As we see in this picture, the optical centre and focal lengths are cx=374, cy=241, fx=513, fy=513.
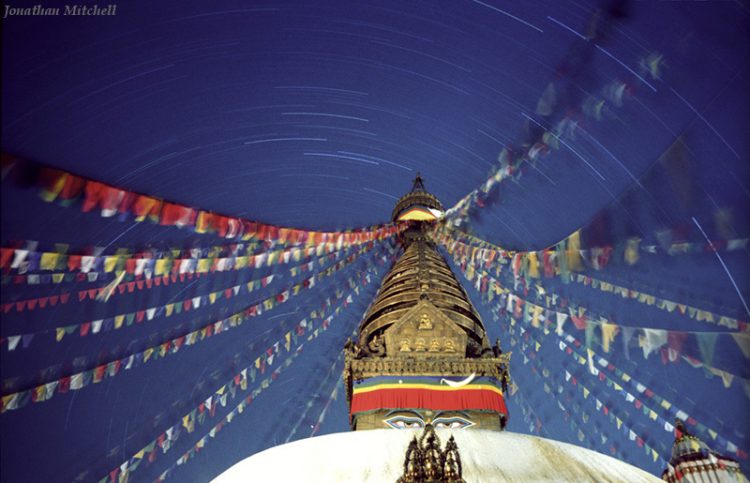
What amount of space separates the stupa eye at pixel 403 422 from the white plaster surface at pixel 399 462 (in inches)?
89.8

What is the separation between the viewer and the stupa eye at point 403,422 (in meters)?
8.43

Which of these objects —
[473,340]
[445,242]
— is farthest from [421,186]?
[473,340]

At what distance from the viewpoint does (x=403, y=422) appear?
8.53m

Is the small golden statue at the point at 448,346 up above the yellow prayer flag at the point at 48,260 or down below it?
below

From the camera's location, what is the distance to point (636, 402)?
9.35m

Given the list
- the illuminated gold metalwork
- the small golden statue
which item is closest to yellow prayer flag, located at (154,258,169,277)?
the illuminated gold metalwork

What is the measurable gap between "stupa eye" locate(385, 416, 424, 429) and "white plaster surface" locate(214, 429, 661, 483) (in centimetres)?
228

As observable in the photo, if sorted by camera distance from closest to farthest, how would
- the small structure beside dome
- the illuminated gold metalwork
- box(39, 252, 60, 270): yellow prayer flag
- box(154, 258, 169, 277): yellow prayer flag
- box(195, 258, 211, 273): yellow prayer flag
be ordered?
the illuminated gold metalwork → box(39, 252, 60, 270): yellow prayer flag → box(154, 258, 169, 277): yellow prayer flag → box(195, 258, 211, 273): yellow prayer flag → the small structure beside dome

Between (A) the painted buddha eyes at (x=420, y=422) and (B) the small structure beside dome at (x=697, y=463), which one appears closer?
(A) the painted buddha eyes at (x=420, y=422)

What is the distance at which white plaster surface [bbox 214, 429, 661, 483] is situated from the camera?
5000mm

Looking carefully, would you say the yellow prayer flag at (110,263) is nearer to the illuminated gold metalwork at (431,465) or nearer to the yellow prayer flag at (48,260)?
the yellow prayer flag at (48,260)

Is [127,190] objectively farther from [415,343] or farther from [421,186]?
[421,186]

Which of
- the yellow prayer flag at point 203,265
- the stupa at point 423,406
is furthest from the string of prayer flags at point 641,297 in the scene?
the yellow prayer flag at point 203,265

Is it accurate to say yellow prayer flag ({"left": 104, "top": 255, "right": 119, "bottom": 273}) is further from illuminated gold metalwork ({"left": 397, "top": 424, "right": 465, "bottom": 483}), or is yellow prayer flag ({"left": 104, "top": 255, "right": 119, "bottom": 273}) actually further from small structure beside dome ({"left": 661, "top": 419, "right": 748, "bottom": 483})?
small structure beside dome ({"left": 661, "top": 419, "right": 748, "bottom": 483})
